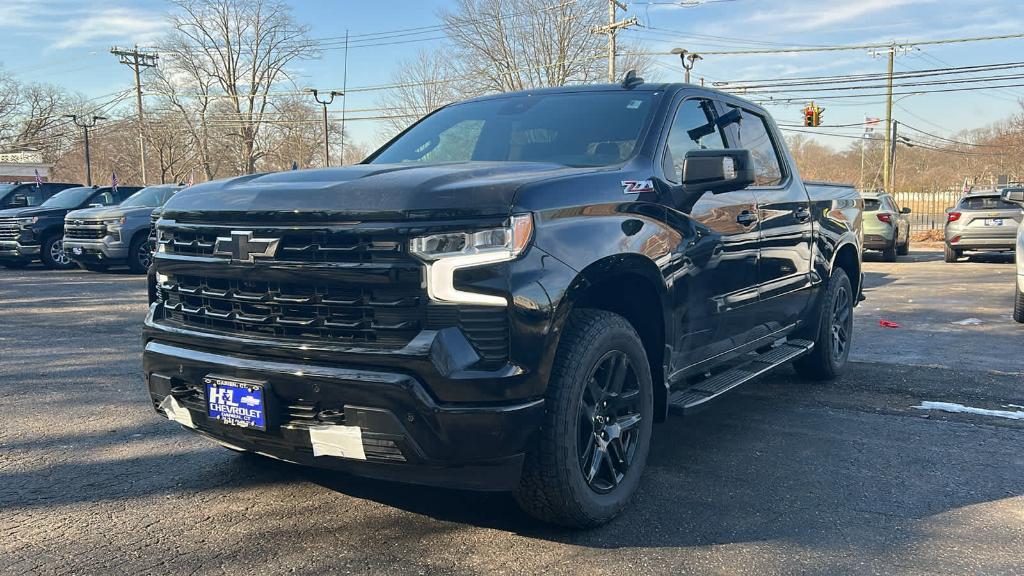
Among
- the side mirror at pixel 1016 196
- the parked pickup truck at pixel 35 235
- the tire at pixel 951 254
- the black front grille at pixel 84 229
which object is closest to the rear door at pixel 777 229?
the side mirror at pixel 1016 196

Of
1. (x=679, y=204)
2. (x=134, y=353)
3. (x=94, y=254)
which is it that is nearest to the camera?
(x=679, y=204)

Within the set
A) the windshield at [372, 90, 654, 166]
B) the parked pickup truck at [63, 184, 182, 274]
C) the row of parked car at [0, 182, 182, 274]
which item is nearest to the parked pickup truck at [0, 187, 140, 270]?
the row of parked car at [0, 182, 182, 274]

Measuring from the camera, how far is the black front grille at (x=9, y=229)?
1587cm

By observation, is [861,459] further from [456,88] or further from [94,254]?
[456,88]

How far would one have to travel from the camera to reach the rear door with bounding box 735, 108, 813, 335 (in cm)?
463

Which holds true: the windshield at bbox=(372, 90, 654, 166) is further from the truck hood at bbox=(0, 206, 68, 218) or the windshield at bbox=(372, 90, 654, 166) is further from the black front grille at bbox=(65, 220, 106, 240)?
the truck hood at bbox=(0, 206, 68, 218)

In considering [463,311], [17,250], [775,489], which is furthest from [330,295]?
[17,250]

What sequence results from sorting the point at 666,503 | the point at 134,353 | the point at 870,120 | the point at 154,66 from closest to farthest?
1. the point at 666,503
2. the point at 134,353
3. the point at 870,120
4. the point at 154,66

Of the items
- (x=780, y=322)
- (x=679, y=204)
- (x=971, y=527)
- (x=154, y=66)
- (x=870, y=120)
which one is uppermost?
(x=154, y=66)

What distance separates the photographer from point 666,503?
3480 mm

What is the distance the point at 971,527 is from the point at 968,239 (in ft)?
49.6

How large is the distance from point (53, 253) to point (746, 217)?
51.2 ft

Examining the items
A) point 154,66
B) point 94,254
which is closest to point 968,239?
point 94,254

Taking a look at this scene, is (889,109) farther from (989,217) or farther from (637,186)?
(637,186)
